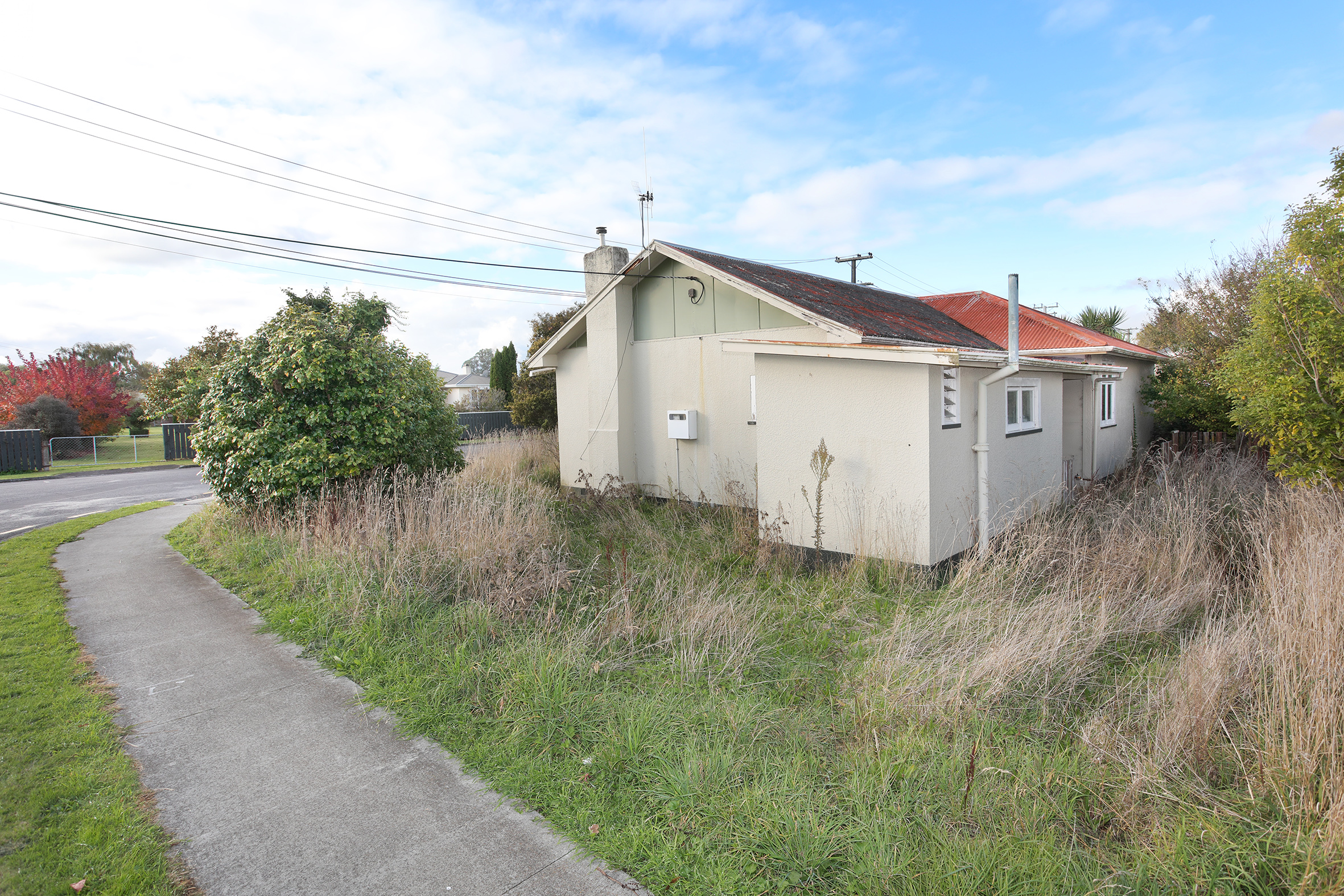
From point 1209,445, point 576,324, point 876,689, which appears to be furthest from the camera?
point 1209,445

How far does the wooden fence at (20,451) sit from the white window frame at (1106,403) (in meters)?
31.5

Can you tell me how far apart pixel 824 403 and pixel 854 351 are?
0.87 m

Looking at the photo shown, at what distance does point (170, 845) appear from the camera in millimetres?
3164

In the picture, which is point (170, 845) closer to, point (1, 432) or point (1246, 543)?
point (1246, 543)

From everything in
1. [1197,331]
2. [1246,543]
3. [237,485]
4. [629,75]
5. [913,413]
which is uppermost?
[629,75]

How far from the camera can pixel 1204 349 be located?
55.2ft

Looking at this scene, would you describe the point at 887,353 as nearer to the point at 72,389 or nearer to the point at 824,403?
the point at 824,403

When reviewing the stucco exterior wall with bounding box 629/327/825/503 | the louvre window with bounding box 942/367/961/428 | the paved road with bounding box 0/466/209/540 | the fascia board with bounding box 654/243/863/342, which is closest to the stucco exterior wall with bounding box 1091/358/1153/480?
the louvre window with bounding box 942/367/961/428

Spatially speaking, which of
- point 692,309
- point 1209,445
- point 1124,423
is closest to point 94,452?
point 692,309

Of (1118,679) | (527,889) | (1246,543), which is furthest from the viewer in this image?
(1246,543)

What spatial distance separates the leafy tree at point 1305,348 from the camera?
7.19 m

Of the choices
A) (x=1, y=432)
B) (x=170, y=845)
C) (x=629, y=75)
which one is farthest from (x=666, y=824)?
(x=1, y=432)

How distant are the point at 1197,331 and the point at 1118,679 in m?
17.1

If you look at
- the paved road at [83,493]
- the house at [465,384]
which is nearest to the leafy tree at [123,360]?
the house at [465,384]
